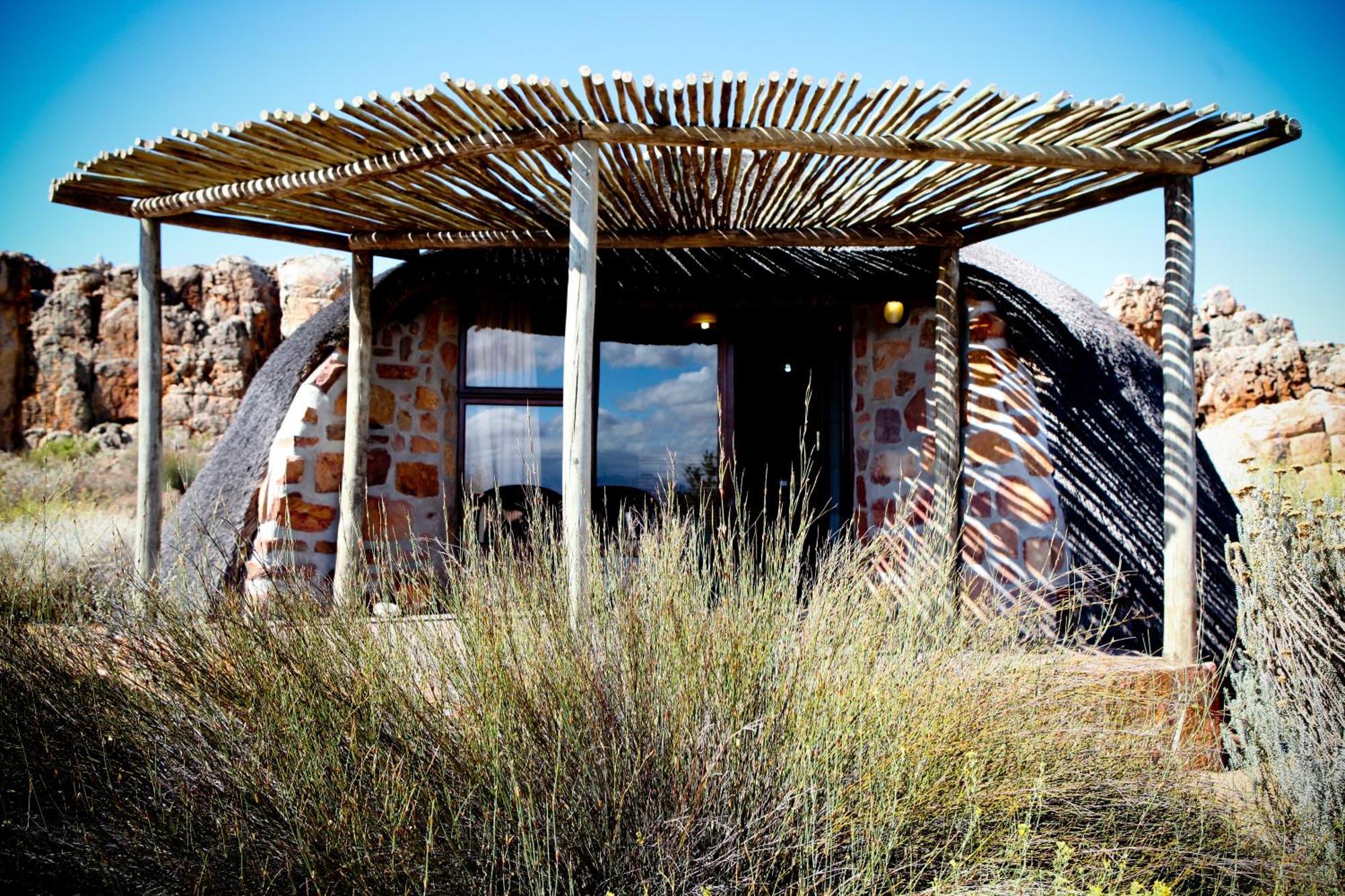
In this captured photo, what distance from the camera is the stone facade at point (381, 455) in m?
5.22

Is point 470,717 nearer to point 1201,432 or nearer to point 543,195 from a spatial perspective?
point 543,195

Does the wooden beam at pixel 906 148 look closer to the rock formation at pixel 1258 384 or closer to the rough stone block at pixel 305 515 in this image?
the rough stone block at pixel 305 515

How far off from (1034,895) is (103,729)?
2286 mm

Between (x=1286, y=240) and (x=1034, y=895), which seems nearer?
(x=1034, y=895)

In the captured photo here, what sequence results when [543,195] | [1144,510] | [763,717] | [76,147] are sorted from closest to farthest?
[763,717] → [543,195] → [1144,510] → [76,147]

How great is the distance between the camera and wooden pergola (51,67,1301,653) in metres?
3.35

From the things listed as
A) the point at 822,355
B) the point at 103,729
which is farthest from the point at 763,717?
the point at 822,355

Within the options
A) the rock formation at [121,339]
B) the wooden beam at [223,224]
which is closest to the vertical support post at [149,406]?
the wooden beam at [223,224]

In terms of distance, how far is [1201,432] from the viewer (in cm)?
1596

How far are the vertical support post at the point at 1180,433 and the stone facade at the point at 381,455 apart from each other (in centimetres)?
389

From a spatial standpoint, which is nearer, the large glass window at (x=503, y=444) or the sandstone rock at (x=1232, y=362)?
the large glass window at (x=503, y=444)

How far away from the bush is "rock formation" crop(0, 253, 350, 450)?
1282 centimetres

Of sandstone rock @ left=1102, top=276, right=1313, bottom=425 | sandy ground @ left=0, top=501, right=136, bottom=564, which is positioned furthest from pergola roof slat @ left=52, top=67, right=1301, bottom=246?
sandstone rock @ left=1102, top=276, right=1313, bottom=425

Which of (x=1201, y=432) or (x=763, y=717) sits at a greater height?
(x=1201, y=432)
